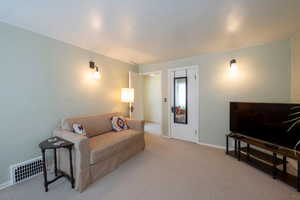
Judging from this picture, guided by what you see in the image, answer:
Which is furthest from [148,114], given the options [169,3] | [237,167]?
[169,3]

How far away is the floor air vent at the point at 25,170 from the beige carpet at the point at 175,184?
0.11 meters

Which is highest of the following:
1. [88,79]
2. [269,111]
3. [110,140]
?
[88,79]

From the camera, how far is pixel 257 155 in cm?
231

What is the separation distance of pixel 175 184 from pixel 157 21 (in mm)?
2380

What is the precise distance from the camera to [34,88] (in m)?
2.08

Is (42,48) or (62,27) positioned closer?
(62,27)

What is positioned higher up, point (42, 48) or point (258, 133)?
point (42, 48)

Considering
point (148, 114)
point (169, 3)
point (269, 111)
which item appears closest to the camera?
point (169, 3)

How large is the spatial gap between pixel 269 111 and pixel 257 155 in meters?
0.83

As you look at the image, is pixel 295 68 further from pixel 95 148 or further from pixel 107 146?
pixel 95 148

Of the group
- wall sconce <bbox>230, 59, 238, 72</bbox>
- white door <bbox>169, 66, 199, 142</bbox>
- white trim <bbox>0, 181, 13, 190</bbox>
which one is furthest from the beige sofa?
wall sconce <bbox>230, 59, 238, 72</bbox>

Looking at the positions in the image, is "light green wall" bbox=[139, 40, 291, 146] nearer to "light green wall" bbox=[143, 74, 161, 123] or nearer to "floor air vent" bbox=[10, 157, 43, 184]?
"light green wall" bbox=[143, 74, 161, 123]

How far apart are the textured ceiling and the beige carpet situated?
2.35 meters

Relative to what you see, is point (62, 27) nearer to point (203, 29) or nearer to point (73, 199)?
point (203, 29)
